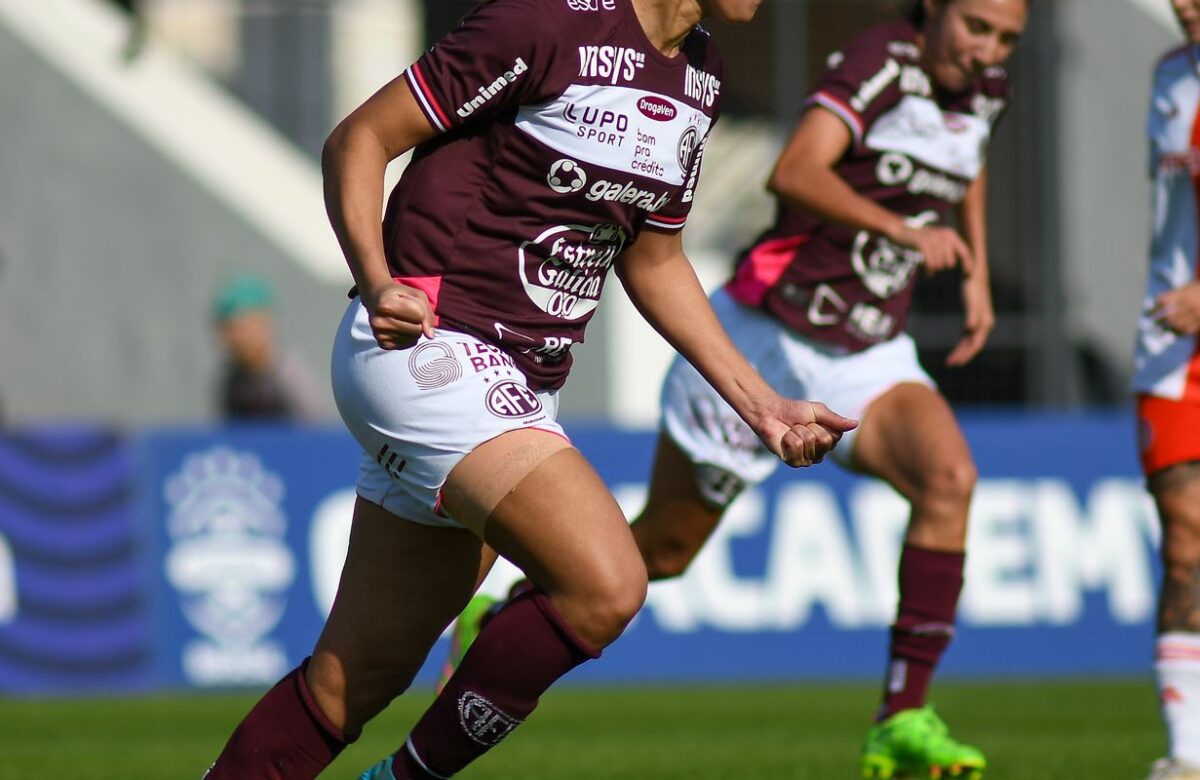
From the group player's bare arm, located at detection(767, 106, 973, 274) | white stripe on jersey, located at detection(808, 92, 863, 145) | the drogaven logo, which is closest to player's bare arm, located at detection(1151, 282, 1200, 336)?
player's bare arm, located at detection(767, 106, 973, 274)

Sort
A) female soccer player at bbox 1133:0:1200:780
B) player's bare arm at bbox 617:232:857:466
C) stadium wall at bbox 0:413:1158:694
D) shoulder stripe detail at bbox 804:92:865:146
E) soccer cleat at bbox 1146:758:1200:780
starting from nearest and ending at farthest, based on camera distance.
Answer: player's bare arm at bbox 617:232:857:466 < soccer cleat at bbox 1146:758:1200:780 < female soccer player at bbox 1133:0:1200:780 < shoulder stripe detail at bbox 804:92:865:146 < stadium wall at bbox 0:413:1158:694

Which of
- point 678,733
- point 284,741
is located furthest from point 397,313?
point 678,733

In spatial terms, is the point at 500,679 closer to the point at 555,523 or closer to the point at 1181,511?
the point at 555,523

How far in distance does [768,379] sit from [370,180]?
258 cm

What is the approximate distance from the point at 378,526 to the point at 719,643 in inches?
284

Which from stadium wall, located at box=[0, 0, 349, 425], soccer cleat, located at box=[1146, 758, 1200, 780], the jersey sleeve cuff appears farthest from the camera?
stadium wall, located at box=[0, 0, 349, 425]

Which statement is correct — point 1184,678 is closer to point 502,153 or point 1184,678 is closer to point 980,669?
point 502,153

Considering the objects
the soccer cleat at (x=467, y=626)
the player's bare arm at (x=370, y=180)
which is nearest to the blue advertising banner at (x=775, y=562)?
the soccer cleat at (x=467, y=626)

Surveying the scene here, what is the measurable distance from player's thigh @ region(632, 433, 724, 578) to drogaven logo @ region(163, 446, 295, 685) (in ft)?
16.7

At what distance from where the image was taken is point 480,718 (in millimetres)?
4176

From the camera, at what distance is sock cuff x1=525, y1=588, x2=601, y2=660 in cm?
416

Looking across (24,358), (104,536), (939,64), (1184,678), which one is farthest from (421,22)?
(1184,678)

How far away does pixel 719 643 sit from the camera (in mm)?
11539

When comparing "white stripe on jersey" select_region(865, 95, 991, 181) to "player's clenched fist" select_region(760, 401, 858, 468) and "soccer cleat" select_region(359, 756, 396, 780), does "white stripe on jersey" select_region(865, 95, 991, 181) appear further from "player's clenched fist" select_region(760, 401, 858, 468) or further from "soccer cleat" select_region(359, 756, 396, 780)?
"soccer cleat" select_region(359, 756, 396, 780)
